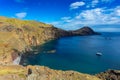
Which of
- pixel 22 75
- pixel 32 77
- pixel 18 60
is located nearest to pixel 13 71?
pixel 22 75

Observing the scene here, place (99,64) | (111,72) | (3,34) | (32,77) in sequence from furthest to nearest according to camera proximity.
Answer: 1. (3,34)
2. (99,64)
3. (111,72)
4. (32,77)

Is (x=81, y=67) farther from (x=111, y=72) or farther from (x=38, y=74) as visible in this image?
(x=38, y=74)

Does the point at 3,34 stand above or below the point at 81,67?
above

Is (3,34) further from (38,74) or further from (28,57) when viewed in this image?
(38,74)

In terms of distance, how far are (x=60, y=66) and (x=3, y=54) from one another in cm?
3818

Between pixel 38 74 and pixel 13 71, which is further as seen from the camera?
pixel 13 71

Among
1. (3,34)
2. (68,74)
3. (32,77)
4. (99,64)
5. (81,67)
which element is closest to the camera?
(32,77)

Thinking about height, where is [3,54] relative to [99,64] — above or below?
above

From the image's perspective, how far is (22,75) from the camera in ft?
193

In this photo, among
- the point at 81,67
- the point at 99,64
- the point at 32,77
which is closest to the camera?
the point at 32,77

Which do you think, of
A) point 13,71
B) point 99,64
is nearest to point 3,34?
point 99,64

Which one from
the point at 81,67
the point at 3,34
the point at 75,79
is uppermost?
the point at 3,34

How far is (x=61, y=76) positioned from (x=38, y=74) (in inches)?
267

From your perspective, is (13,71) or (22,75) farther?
(13,71)
